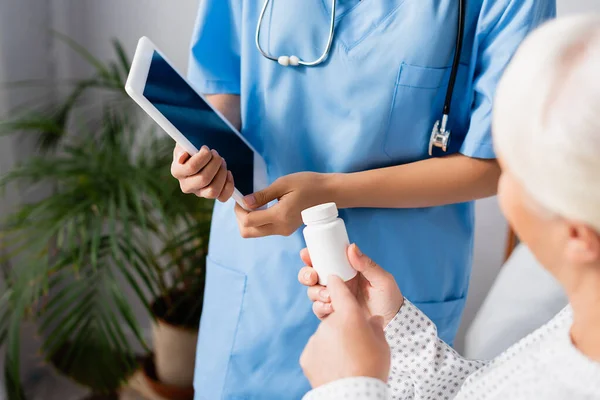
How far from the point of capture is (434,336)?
2.59ft

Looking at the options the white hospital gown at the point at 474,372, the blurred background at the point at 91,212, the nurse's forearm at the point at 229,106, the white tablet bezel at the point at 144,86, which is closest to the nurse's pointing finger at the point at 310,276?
the white hospital gown at the point at 474,372

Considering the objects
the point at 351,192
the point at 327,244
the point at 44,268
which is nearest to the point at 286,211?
the point at 351,192

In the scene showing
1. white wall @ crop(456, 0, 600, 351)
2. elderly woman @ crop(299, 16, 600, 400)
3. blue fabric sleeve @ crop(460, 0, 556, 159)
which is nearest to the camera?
elderly woman @ crop(299, 16, 600, 400)

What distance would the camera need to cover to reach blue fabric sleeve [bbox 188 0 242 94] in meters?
1.03

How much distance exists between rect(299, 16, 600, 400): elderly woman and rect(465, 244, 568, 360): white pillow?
612 mm

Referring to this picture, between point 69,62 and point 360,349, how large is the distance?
5.35ft

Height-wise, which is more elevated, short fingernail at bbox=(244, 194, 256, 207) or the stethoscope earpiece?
the stethoscope earpiece

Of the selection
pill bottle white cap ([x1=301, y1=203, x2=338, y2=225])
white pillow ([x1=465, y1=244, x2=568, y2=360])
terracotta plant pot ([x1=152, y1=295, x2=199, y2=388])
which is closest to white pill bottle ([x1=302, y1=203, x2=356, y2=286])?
pill bottle white cap ([x1=301, y1=203, x2=338, y2=225])

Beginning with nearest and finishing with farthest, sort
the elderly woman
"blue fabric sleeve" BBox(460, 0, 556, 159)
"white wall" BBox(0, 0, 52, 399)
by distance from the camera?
1. the elderly woman
2. "blue fabric sleeve" BBox(460, 0, 556, 159)
3. "white wall" BBox(0, 0, 52, 399)

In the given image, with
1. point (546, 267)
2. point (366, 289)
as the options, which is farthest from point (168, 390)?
point (546, 267)

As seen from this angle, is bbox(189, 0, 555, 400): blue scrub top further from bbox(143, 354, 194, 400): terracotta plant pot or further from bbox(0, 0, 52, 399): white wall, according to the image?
bbox(0, 0, 52, 399): white wall

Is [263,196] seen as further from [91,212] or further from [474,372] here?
[91,212]

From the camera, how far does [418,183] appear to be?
895 mm

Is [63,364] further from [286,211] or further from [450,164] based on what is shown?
[450,164]
